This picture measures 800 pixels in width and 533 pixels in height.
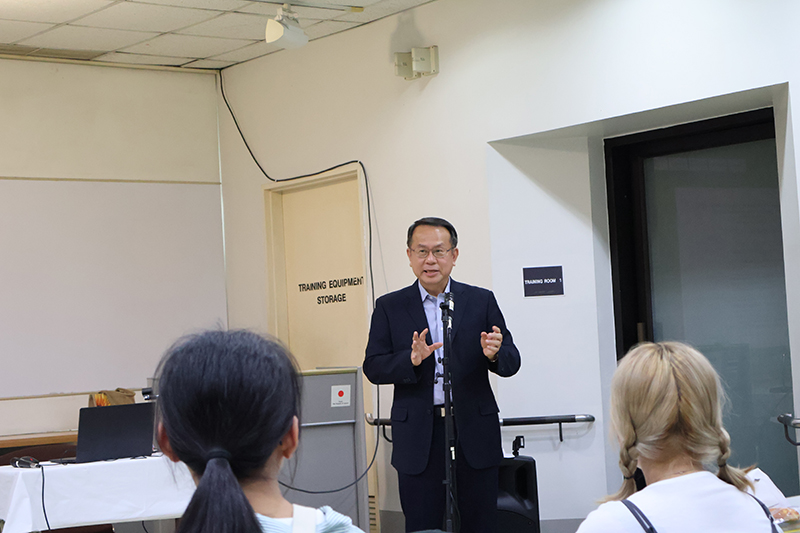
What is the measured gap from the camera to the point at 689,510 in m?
1.47

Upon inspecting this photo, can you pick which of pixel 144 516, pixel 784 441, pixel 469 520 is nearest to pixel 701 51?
pixel 784 441

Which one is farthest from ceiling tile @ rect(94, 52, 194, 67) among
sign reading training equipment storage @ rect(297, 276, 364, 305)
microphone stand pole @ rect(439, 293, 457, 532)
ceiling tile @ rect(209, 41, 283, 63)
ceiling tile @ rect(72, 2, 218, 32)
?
microphone stand pole @ rect(439, 293, 457, 532)

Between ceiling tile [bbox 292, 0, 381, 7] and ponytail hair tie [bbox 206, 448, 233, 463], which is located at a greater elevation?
ceiling tile [bbox 292, 0, 381, 7]

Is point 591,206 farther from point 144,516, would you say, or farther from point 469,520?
point 144,516

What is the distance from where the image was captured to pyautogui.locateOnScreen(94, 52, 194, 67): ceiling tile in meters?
6.12

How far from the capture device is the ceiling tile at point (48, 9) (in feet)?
16.5

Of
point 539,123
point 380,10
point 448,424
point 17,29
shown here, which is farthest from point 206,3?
point 448,424

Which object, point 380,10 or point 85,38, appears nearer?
point 380,10

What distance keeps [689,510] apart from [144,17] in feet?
15.7

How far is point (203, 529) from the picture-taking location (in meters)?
1.03

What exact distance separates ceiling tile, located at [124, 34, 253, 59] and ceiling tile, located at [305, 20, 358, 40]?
18.8 inches

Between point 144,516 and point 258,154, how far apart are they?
3189 millimetres

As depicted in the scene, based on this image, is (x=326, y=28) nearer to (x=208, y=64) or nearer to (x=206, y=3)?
(x=206, y=3)

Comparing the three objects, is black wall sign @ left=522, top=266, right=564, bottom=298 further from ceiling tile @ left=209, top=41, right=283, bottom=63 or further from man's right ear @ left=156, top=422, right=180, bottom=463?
man's right ear @ left=156, top=422, right=180, bottom=463
